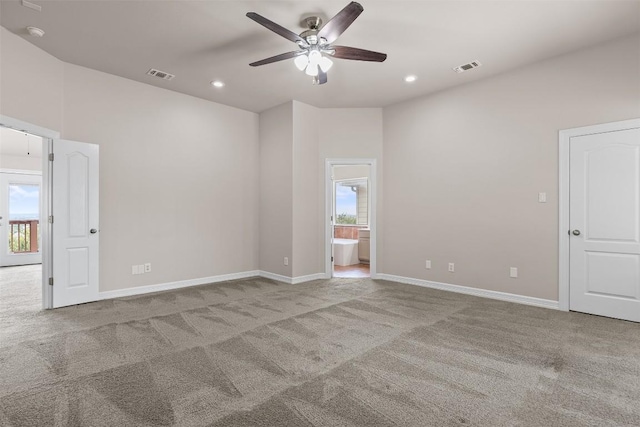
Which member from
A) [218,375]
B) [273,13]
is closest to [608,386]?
[218,375]

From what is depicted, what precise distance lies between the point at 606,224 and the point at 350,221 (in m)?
6.12

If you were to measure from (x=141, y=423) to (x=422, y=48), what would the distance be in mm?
4278

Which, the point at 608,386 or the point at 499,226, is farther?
the point at 499,226

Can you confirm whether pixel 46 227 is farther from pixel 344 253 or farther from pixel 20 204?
pixel 20 204

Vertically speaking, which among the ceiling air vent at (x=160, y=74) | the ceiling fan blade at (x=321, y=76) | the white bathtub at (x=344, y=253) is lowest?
the white bathtub at (x=344, y=253)

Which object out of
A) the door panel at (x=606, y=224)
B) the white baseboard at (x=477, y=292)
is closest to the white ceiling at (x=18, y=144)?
the white baseboard at (x=477, y=292)

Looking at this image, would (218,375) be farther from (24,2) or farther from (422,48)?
(422,48)

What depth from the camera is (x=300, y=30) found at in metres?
3.49

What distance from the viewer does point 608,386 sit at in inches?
90.7

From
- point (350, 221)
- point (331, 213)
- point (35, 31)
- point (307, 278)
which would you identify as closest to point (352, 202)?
point (350, 221)

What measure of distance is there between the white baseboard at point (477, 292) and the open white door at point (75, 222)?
441cm

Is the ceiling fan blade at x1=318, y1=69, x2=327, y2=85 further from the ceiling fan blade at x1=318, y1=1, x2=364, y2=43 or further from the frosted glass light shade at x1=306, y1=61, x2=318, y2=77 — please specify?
the ceiling fan blade at x1=318, y1=1, x2=364, y2=43

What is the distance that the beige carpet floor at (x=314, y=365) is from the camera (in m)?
1.98

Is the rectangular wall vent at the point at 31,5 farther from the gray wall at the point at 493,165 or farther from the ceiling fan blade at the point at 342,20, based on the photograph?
the gray wall at the point at 493,165
